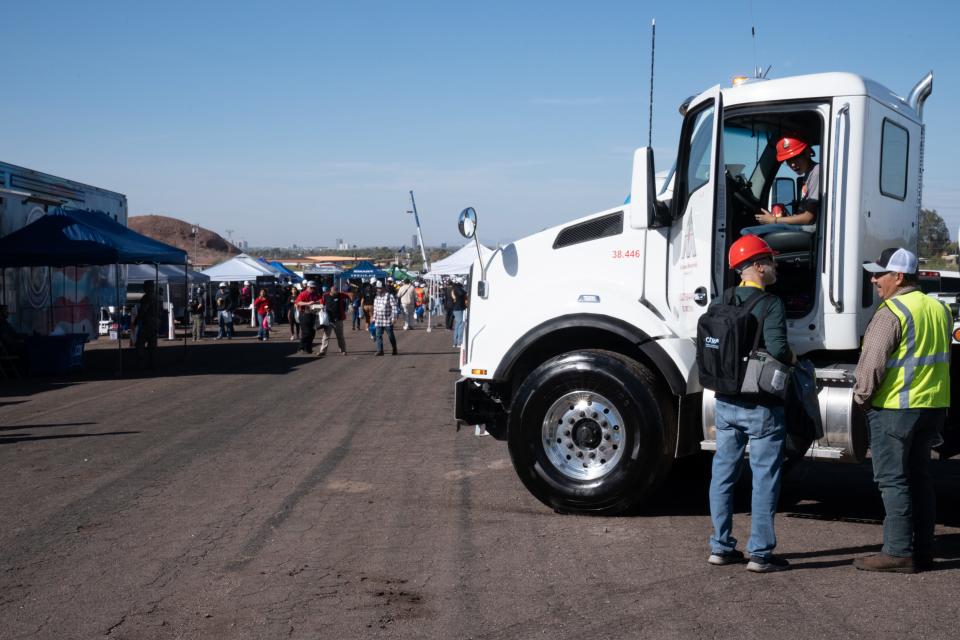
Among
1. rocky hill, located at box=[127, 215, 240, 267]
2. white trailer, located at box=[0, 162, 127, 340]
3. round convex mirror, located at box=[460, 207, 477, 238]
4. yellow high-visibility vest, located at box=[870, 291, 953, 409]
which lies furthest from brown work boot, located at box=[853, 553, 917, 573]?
rocky hill, located at box=[127, 215, 240, 267]

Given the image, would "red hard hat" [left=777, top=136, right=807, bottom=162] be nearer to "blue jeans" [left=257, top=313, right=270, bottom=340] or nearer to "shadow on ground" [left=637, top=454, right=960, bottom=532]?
"shadow on ground" [left=637, top=454, right=960, bottom=532]

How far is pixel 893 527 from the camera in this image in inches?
218

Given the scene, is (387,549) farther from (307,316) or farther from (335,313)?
(307,316)

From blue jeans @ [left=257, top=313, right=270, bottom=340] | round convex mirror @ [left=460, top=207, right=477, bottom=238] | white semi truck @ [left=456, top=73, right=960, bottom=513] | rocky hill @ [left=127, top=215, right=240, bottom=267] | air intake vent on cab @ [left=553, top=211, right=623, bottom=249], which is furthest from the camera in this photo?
rocky hill @ [left=127, top=215, right=240, bottom=267]

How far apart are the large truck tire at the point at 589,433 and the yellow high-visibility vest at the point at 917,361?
1.65m

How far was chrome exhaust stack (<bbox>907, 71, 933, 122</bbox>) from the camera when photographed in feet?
24.7

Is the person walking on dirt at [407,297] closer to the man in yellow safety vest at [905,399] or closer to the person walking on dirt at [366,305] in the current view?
the person walking on dirt at [366,305]

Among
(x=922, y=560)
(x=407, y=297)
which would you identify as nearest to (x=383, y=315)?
(x=407, y=297)

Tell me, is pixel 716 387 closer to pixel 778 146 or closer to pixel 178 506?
pixel 778 146

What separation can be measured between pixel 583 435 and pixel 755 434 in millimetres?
1630

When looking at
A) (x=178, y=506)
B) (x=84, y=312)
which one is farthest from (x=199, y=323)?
(x=178, y=506)

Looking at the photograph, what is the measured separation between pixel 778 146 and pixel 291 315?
93.3ft

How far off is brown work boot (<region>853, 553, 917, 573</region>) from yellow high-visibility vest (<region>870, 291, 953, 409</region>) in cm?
85

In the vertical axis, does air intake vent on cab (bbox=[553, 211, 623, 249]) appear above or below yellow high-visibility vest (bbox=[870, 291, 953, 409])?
above
